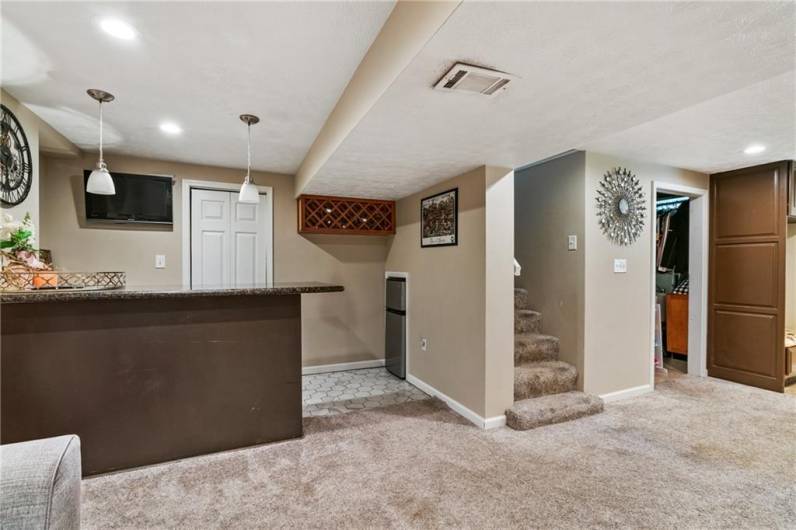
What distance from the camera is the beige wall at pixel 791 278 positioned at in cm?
407

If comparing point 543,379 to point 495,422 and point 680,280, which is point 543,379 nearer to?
point 495,422

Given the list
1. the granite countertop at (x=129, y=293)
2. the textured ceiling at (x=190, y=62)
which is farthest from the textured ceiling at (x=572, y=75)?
the granite countertop at (x=129, y=293)

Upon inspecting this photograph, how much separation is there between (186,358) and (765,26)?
3.05 m

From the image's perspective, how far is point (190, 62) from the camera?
6.08 feet

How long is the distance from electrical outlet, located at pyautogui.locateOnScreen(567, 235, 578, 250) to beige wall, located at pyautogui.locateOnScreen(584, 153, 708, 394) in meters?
0.09

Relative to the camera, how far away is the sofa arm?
2.80ft

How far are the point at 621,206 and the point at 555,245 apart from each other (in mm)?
679

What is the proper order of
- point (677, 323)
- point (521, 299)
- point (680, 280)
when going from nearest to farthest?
1. point (521, 299)
2. point (677, 323)
3. point (680, 280)

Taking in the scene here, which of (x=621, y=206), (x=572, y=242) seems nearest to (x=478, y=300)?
(x=572, y=242)

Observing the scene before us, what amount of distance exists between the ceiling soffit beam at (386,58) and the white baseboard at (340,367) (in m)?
2.68

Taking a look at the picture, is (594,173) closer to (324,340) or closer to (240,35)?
(240,35)

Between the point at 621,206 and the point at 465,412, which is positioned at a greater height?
the point at 621,206

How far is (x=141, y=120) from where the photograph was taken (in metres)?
2.61

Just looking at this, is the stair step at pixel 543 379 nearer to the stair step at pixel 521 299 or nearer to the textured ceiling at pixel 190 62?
the stair step at pixel 521 299
